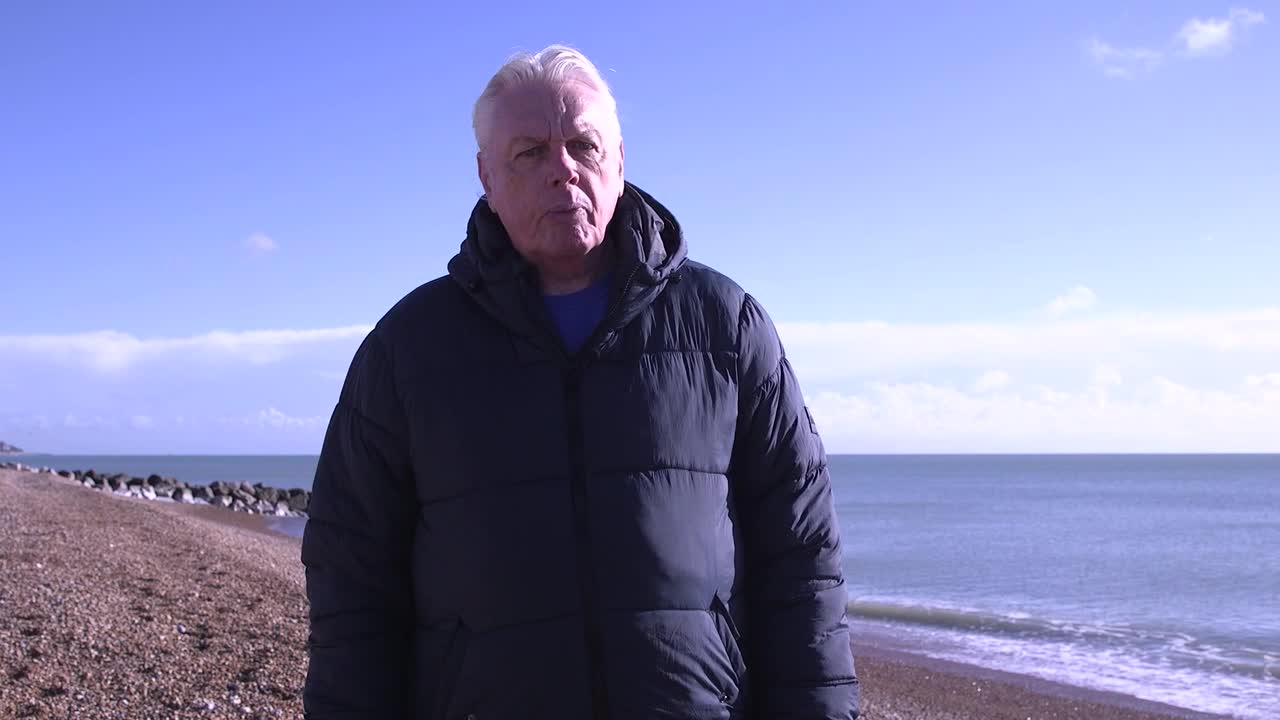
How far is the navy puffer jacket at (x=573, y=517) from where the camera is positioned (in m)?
2.17

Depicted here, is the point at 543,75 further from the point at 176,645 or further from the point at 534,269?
the point at 176,645

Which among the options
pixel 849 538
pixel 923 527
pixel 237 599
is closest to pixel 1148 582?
pixel 849 538

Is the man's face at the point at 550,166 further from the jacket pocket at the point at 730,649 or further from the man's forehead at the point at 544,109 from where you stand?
the jacket pocket at the point at 730,649

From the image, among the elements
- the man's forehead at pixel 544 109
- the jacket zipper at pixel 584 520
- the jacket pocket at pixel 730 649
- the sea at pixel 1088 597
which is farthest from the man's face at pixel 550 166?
the sea at pixel 1088 597

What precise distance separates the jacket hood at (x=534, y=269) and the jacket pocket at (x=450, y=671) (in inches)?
22.6

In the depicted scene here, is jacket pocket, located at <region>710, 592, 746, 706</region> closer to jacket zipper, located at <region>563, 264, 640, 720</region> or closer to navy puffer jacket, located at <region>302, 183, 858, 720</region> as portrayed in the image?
navy puffer jacket, located at <region>302, 183, 858, 720</region>

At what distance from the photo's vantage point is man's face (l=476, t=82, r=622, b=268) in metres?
2.31

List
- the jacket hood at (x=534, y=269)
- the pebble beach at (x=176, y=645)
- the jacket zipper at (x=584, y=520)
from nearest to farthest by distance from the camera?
the jacket zipper at (x=584, y=520) → the jacket hood at (x=534, y=269) → the pebble beach at (x=176, y=645)

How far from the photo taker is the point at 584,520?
2.20 meters

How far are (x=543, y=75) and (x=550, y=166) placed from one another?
0.60 ft

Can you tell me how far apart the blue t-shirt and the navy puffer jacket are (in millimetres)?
59

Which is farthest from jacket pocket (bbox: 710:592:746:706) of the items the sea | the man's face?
the sea

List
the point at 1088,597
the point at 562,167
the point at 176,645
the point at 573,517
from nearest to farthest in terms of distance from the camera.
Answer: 1. the point at 573,517
2. the point at 562,167
3. the point at 176,645
4. the point at 1088,597

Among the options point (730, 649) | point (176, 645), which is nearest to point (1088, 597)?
point (176, 645)
